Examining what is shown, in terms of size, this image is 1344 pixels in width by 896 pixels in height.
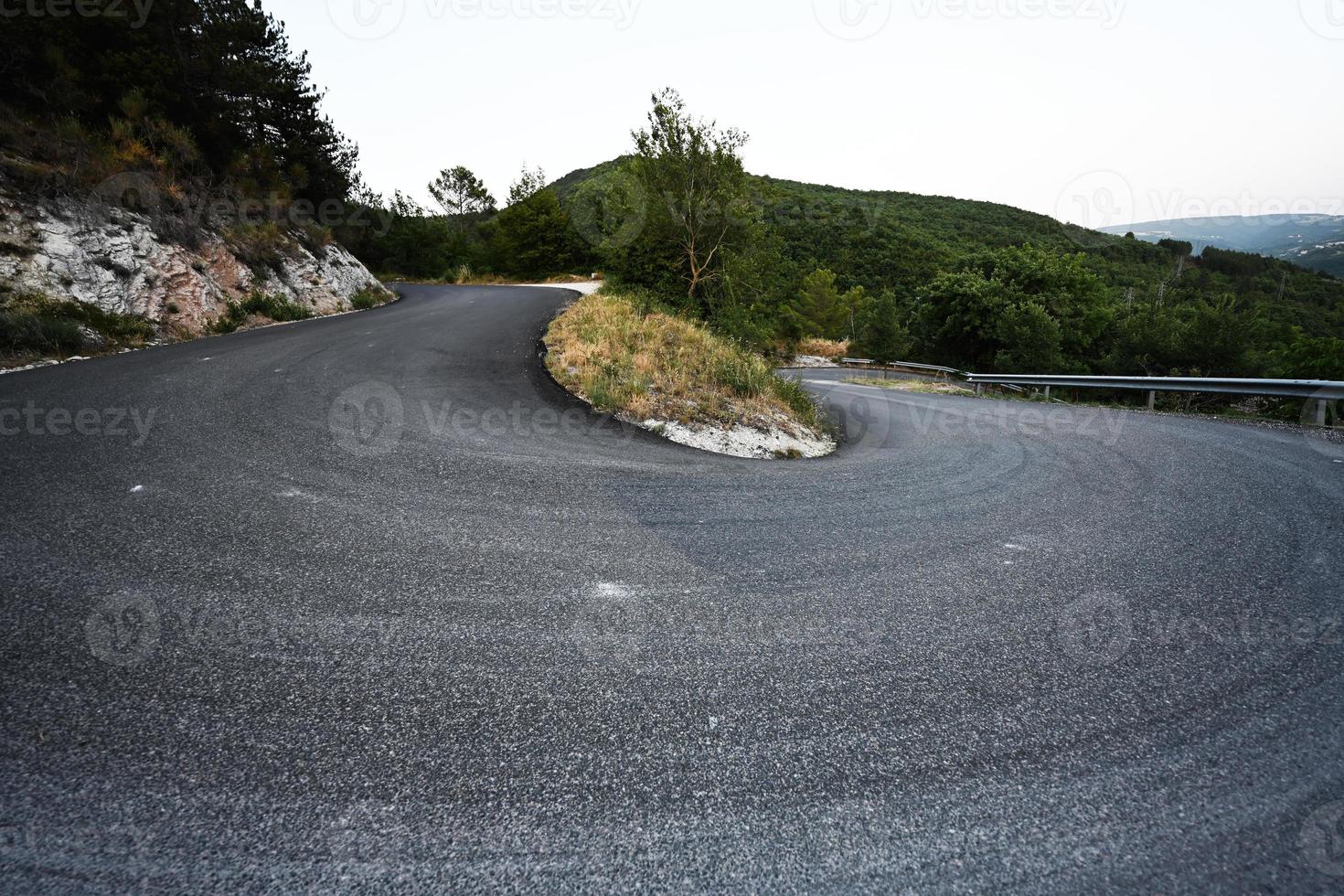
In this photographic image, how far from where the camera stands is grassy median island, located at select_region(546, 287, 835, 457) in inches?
246

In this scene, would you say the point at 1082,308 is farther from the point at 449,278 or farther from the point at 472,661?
the point at 472,661

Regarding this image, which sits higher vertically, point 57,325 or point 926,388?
point 57,325

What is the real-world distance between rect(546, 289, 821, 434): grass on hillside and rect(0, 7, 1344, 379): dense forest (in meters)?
5.39

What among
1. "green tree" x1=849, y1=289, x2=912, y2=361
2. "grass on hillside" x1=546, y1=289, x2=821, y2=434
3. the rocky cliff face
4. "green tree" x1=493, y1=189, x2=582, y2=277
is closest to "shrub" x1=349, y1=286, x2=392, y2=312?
the rocky cliff face

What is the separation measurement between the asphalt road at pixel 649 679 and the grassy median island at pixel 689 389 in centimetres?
199

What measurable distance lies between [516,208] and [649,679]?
141ft

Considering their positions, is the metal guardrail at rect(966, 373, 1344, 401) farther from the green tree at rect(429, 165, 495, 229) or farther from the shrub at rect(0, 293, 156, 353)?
the green tree at rect(429, 165, 495, 229)

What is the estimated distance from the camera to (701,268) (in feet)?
58.7

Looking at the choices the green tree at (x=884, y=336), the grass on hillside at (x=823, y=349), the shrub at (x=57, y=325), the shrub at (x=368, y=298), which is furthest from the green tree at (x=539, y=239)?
the shrub at (x=57, y=325)

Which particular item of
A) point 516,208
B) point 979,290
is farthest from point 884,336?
point 516,208

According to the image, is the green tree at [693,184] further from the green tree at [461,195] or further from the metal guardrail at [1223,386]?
the green tree at [461,195]

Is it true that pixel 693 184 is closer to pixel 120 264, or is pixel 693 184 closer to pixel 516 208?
pixel 120 264

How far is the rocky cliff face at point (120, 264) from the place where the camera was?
9.34 meters

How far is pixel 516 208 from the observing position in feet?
130
